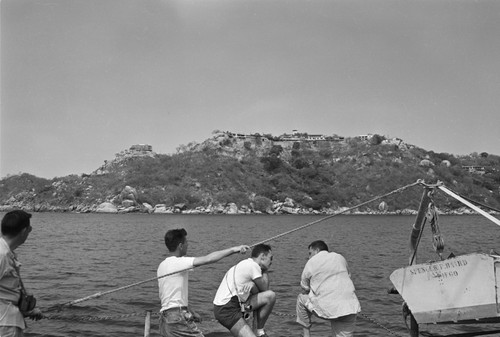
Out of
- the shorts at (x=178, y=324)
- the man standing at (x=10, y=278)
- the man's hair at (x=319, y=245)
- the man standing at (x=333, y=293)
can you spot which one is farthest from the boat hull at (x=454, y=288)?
the man standing at (x=10, y=278)

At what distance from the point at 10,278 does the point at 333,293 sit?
4.91 metres

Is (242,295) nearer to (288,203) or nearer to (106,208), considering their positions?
(106,208)

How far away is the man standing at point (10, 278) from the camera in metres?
Answer: 5.29

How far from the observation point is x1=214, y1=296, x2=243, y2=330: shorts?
7227 mm

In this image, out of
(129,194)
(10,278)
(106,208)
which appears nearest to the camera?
(10,278)

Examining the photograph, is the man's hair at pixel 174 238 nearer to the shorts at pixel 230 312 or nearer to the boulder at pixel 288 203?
the shorts at pixel 230 312

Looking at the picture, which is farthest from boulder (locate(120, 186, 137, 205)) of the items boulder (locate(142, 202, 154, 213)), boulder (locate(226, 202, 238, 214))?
boulder (locate(226, 202, 238, 214))

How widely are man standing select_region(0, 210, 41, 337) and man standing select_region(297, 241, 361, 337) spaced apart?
4547mm

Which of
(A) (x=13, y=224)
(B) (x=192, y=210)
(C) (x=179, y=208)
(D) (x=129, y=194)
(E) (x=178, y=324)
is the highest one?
(D) (x=129, y=194)

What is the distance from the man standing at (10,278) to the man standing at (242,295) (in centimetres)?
297

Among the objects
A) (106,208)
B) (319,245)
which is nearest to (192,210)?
(106,208)

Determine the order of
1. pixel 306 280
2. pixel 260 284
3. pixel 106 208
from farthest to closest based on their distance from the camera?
pixel 106 208
pixel 306 280
pixel 260 284

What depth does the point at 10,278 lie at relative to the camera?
5.37 m

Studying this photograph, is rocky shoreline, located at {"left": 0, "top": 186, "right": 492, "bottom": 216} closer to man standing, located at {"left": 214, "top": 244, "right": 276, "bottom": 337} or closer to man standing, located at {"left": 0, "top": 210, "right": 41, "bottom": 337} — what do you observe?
man standing, located at {"left": 214, "top": 244, "right": 276, "bottom": 337}
